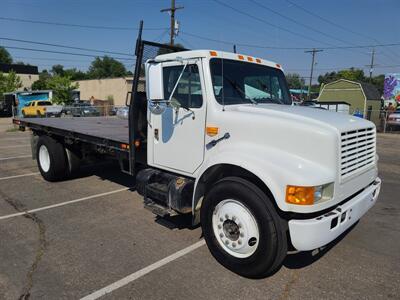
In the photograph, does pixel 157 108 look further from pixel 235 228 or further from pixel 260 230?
pixel 260 230

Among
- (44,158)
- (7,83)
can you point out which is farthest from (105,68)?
(44,158)

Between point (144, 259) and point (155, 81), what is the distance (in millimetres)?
2230

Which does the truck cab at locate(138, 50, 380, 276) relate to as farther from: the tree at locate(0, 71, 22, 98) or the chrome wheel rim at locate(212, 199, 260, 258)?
the tree at locate(0, 71, 22, 98)

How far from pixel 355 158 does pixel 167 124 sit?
7.61 ft

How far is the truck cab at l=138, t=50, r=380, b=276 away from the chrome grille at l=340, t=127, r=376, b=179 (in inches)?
0.4

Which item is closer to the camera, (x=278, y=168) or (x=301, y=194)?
(x=301, y=194)

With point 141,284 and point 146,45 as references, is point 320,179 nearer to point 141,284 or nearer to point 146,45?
point 141,284

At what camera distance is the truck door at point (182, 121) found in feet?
13.7

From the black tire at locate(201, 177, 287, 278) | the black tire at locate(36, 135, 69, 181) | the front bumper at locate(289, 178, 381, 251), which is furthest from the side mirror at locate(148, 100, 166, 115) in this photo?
the black tire at locate(36, 135, 69, 181)

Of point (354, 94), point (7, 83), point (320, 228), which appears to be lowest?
point (320, 228)

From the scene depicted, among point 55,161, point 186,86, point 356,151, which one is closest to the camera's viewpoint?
point 356,151

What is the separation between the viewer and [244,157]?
3.53 meters

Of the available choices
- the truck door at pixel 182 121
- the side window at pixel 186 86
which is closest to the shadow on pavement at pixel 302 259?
the truck door at pixel 182 121

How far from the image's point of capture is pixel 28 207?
5.83 m
